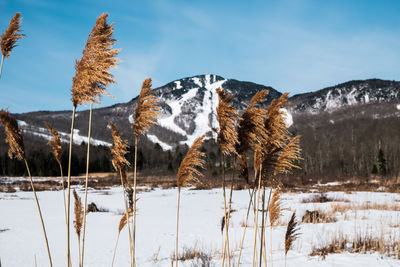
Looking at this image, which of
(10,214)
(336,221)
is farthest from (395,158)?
(10,214)

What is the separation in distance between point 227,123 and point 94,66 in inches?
34.7

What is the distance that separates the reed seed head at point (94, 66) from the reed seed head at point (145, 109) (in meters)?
0.23

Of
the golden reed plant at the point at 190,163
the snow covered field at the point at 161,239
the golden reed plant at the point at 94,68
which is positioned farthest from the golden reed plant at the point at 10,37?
the snow covered field at the point at 161,239

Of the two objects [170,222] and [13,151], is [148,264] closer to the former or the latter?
[13,151]

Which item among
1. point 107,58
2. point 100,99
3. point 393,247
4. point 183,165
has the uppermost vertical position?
point 107,58

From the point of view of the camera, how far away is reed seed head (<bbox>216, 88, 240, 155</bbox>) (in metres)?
1.68

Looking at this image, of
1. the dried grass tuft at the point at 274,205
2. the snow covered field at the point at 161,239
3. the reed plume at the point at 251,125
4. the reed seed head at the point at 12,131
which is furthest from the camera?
the snow covered field at the point at 161,239

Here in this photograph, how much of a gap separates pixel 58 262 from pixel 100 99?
14.0 ft

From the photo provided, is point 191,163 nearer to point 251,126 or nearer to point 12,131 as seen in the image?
point 251,126

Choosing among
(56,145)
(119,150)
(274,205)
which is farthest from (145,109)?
(274,205)

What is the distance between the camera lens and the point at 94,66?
164cm

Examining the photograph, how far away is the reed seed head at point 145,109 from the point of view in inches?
73.0

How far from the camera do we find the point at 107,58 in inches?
66.1

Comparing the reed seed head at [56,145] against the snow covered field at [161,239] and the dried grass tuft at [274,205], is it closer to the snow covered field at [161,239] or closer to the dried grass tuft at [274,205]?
the dried grass tuft at [274,205]
